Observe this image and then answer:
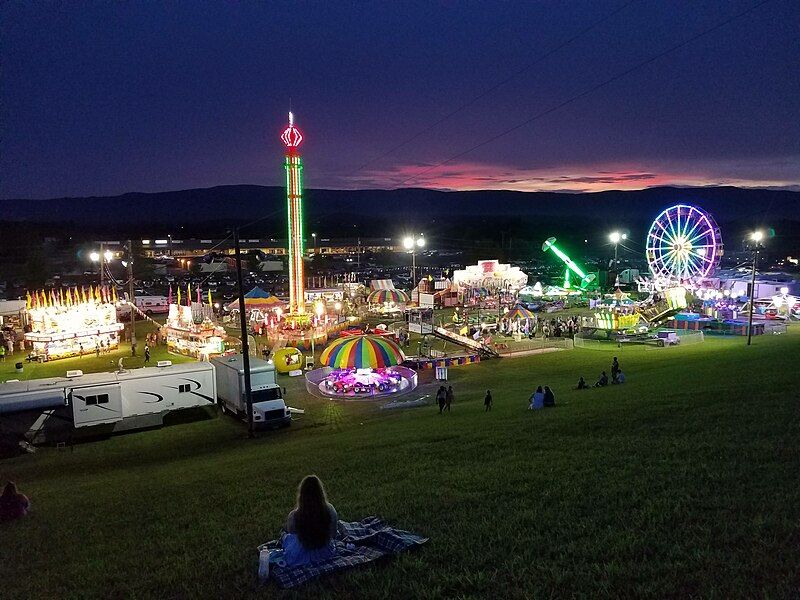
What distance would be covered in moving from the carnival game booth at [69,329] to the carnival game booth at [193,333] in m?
3.55

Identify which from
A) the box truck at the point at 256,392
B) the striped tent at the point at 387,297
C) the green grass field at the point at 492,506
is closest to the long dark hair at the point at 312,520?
the green grass field at the point at 492,506

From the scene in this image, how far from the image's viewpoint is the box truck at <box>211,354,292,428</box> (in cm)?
1873

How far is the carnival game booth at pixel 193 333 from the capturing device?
105ft

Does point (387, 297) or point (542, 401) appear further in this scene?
point (387, 297)

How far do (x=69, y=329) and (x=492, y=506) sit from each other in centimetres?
3334

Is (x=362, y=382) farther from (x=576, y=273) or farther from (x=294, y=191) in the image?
(x=576, y=273)

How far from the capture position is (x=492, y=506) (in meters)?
6.55

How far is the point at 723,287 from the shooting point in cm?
5378

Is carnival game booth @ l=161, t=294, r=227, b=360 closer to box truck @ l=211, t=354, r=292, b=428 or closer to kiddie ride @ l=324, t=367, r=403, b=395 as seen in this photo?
box truck @ l=211, t=354, r=292, b=428

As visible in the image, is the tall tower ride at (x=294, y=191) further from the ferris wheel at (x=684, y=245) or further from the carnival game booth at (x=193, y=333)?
the ferris wheel at (x=684, y=245)

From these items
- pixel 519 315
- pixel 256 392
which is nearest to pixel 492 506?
pixel 256 392

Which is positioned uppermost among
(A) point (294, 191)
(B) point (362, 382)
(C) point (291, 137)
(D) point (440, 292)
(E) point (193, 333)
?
(C) point (291, 137)

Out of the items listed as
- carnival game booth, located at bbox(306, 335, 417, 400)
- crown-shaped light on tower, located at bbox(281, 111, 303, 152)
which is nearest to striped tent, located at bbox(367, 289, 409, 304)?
crown-shaped light on tower, located at bbox(281, 111, 303, 152)

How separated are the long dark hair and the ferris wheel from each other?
160 feet
